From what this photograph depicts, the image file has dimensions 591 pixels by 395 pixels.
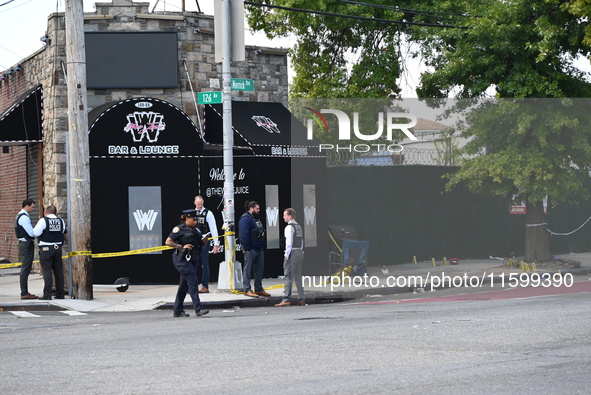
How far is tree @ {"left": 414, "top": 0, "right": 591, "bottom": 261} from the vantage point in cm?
2328

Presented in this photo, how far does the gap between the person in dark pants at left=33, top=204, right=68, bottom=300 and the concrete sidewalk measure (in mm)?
429

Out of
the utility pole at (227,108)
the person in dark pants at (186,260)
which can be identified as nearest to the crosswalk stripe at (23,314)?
the person in dark pants at (186,260)

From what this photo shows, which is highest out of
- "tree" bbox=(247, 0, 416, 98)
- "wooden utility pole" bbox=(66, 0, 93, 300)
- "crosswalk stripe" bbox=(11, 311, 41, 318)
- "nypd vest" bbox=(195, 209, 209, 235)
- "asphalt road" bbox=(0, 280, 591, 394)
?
"tree" bbox=(247, 0, 416, 98)

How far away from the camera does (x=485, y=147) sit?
83.1 ft

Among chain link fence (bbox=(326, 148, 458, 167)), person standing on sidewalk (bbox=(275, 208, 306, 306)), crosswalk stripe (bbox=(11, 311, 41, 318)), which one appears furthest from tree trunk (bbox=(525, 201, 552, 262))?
crosswalk stripe (bbox=(11, 311, 41, 318))

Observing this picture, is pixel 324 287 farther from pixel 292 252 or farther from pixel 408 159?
pixel 408 159

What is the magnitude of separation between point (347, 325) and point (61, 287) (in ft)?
24.2

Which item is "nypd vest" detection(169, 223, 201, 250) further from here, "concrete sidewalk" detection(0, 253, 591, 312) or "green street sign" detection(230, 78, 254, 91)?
"green street sign" detection(230, 78, 254, 91)

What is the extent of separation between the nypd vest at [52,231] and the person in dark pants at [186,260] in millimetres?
3804

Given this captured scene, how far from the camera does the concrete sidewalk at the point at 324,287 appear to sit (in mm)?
17484

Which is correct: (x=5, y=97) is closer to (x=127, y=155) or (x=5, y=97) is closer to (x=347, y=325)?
(x=127, y=155)

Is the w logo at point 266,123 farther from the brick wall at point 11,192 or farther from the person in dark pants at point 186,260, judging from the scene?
the person in dark pants at point 186,260

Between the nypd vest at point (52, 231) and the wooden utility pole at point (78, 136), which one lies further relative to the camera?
the nypd vest at point (52, 231)

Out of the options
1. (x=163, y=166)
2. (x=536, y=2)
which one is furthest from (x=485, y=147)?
(x=163, y=166)
